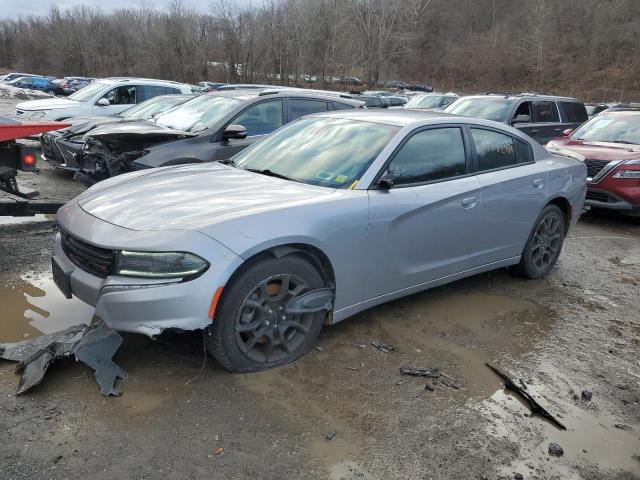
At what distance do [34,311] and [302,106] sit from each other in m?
4.69

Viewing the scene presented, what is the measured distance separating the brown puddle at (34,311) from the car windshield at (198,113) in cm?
339

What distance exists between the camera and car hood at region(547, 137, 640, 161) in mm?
8094

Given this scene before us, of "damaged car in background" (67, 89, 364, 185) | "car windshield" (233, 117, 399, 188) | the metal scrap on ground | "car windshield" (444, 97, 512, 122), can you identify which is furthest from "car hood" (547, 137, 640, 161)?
the metal scrap on ground

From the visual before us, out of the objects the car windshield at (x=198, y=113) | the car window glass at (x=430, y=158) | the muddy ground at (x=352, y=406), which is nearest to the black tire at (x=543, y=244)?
the muddy ground at (x=352, y=406)

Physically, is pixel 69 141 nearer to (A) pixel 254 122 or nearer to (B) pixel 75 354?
(A) pixel 254 122

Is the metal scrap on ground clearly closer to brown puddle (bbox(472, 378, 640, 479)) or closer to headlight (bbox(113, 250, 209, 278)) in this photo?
brown puddle (bbox(472, 378, 640, 479))

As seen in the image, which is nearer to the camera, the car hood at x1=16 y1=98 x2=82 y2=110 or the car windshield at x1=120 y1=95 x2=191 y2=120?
the car windshield at x1=120 y1=95 x2=191 y2=120

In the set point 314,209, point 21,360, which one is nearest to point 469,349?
point 314,209

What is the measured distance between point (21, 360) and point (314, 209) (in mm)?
2027

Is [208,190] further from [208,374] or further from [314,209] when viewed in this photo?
[208,374]

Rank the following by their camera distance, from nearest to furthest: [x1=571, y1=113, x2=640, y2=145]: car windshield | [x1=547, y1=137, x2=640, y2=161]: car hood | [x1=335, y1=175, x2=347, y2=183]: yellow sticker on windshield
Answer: [x1=335, y1=175, x2=347, y2=183]: yellow sticker on windshield → [x1=547, y1=137, x2=640, y2=161]: car hood → [x1=571, y1=113, x2=640, y2=145]: car windshield

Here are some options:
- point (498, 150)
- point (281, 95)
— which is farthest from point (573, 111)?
point (498, 150)

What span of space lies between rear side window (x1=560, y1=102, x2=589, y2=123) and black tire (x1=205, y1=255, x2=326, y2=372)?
10902mm

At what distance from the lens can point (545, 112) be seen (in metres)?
11.6
